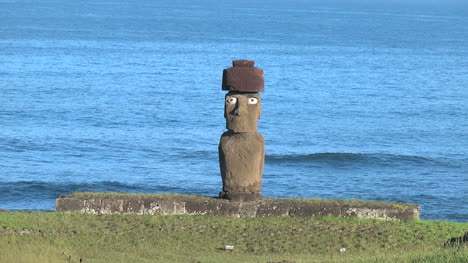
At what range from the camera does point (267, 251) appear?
1631cm

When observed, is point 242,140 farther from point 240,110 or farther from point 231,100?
point 231,100

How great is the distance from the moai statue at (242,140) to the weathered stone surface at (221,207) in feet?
0.94

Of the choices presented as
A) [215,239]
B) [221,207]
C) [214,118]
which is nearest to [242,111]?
[221,207]

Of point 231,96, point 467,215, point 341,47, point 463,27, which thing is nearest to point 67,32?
point 341,47

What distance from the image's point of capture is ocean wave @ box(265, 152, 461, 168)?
4700cm

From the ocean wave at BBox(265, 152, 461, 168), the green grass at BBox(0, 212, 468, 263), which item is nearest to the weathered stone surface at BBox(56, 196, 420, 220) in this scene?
the green grass at BBox(0, 212, 468, 263)

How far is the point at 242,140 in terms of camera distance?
1917cm

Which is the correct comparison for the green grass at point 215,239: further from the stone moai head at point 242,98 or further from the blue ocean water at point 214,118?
the blue ocean water at point 214,118

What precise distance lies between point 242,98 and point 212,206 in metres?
2.19

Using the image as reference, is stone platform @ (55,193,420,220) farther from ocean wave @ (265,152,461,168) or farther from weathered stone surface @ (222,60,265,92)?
ocean wave @ (265,152,461,168)

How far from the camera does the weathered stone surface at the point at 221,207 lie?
1877 cm

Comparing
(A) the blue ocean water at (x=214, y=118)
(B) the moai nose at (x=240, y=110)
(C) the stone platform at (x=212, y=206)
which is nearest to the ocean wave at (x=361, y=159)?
(A) the blue ocean water at (x=214, y=118)

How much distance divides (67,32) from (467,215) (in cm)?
9680

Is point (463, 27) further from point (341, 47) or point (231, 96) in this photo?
point (231, 96)
